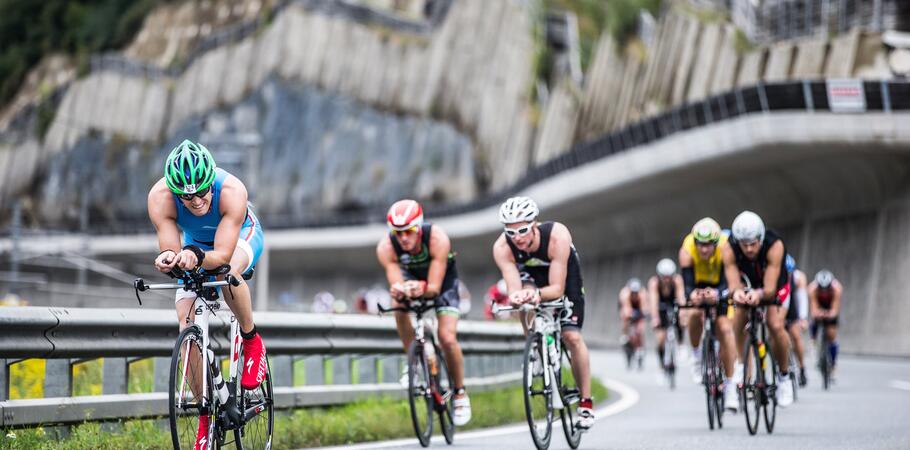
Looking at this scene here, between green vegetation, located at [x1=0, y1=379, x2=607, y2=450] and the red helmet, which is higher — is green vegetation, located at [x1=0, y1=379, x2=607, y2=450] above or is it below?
below

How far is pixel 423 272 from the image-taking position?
1174cm

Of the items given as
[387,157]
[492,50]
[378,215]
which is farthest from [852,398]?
[387,157]

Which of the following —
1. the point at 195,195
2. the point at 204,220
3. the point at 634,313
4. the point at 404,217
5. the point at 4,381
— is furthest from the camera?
the point at 634,313

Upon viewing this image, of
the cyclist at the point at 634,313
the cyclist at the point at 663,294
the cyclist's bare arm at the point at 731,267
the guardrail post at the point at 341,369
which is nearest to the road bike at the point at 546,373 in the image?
the cyclist's bare arm at the point at 731,267

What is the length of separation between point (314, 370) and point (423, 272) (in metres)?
1.32

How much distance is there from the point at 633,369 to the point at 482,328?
1264cm

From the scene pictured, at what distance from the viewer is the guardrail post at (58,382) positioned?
29.0ft

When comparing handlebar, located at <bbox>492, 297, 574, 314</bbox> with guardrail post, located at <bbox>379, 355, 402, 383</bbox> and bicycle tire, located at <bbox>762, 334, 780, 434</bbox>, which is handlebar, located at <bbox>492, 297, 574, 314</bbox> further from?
guardrail post, located at <bbox>379, 355, 402, 383</bbox>

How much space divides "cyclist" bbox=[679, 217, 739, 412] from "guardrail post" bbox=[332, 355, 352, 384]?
312 centimetres

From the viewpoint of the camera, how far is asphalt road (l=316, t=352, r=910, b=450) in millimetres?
10805

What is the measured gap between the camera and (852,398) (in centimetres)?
1662

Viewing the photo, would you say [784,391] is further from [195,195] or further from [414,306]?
[195,195]

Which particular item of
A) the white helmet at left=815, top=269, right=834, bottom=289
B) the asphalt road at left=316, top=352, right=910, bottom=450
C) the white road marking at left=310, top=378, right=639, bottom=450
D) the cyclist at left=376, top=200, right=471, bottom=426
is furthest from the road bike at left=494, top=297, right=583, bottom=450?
the white helmet at left=815, top=269, right=834, bottom=289

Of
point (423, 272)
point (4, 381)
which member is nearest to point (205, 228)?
point (4, 381)
